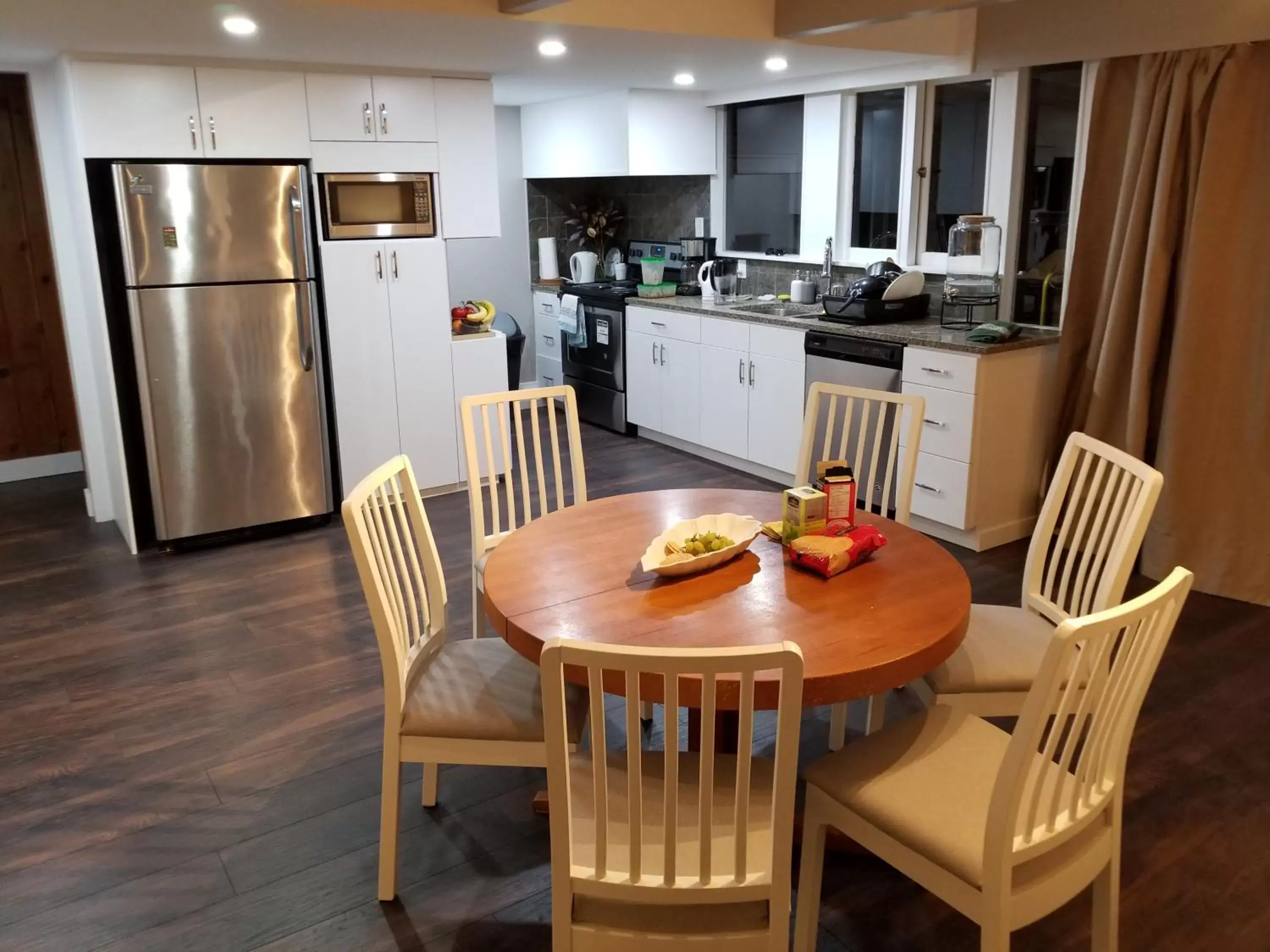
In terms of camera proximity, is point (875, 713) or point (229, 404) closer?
point (875, 713)

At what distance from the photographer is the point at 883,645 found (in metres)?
1.84

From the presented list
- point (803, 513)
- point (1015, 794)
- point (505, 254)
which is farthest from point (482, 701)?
point (505, 254)

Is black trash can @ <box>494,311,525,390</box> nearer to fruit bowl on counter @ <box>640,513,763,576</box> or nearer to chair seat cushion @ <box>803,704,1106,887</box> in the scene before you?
fruit bowl on counter @ <box>640,513,763,576</box>

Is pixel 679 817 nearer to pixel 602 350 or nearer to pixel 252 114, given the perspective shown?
pixel 252 114

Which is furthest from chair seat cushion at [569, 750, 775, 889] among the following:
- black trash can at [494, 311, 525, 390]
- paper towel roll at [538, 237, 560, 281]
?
paper towel roll at [538, 237, 560, 281]

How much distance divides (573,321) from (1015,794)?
16.7 feet

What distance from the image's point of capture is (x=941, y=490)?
421 centimetres

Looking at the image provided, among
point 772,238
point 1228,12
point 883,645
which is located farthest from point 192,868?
point 772,238

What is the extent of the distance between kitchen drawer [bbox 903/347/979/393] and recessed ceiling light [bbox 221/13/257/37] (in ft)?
9.01

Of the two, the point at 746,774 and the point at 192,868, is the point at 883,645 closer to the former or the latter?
the point at 746,774

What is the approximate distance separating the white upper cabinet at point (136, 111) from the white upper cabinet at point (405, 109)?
0.76 m

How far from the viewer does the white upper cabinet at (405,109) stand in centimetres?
441

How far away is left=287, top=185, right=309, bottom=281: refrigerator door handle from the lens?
4.24 meters

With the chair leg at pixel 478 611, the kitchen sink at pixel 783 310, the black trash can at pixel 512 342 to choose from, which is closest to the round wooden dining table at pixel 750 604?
the chair leg at pixel 478 611
